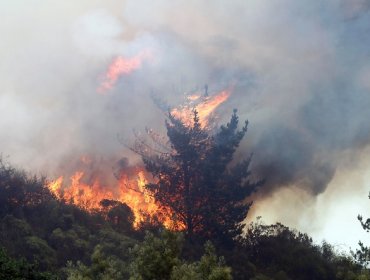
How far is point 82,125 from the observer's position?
245 feet

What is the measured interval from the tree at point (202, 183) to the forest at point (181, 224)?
0.42 ft

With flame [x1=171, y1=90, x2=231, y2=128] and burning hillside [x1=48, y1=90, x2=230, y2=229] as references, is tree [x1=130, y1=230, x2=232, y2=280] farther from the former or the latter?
flame [x1=171, y1=90, x2=231, y2=128]

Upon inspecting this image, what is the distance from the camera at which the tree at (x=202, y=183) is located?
56031 millimetres

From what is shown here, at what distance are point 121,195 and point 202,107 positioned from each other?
21768mm

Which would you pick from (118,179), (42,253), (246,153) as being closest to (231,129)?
(246,153)

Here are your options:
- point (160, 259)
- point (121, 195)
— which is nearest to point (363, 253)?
point (160, 259)

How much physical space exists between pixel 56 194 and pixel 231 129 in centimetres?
2501

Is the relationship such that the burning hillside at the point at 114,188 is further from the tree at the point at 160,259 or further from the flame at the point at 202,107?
the tree at the point at 160,259

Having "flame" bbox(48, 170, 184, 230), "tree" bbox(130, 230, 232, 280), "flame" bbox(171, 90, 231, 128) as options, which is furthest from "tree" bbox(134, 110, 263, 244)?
"tree" bbox(130, 230, 232, 280)

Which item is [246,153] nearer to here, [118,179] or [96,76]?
[118,179]

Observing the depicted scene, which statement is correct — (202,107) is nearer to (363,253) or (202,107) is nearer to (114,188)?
(114,188)

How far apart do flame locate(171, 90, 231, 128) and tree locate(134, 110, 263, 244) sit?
10540 mm

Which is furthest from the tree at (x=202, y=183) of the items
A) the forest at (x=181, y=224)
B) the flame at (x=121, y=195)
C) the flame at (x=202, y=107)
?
the flame at (x=202, y=107)

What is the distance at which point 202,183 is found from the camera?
2304 inches
